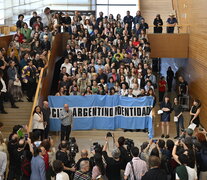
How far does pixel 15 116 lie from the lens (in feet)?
50.3

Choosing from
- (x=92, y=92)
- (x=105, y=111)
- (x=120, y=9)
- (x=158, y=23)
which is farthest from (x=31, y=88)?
(x=120, y=9)

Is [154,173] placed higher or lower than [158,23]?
lower

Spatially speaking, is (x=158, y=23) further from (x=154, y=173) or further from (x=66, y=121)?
(x=154, y=173)

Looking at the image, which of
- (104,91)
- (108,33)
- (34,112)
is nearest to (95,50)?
(108,33)

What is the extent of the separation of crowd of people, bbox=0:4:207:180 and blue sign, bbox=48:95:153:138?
0.29 metres

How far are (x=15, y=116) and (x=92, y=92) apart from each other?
2.98 meters

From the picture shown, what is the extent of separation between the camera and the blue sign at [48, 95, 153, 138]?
15.6m

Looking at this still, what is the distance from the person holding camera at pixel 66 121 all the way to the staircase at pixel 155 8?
44.6 feet

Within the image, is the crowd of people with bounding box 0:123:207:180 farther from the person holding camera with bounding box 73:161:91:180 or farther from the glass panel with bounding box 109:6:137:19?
the glass panel with bounding box 109:6:137:19

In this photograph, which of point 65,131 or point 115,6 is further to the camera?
point 115,6

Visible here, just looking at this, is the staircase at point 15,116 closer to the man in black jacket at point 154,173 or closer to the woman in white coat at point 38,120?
the woman in white coat at point 38,120

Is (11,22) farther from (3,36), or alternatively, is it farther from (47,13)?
(3,36)

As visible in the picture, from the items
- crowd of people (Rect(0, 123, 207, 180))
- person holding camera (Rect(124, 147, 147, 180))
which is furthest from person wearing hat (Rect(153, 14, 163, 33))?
person holding camera (Rect(124, 147, 147, 180))

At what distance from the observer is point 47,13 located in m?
20.9
